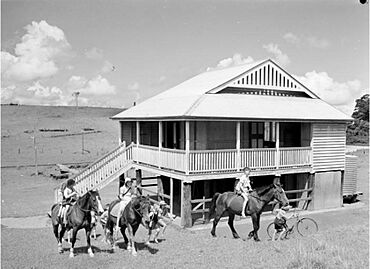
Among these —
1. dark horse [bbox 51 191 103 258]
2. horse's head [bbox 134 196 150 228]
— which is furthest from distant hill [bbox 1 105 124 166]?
horse's head [bbox 134 196 150 228]

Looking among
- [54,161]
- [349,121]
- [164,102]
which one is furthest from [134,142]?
[54,161]

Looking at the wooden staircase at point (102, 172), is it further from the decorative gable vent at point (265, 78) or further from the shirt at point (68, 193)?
the decorative gable vent at point (265, 78)

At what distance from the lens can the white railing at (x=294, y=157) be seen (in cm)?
1988

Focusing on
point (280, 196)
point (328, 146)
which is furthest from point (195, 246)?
point (328, 146)

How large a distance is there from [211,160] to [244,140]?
12.5 feet

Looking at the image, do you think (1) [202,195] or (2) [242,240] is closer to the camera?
(2) [242,240]

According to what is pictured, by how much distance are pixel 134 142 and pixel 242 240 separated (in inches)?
429

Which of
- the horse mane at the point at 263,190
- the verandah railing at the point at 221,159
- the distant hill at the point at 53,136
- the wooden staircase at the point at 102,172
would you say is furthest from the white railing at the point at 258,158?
the distant hill at the point at 53,136

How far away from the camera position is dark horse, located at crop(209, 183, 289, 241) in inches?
556

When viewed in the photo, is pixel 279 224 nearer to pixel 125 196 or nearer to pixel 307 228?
pixel 307 228

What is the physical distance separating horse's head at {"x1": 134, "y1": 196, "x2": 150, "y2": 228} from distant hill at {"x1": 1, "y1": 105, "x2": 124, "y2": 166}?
33751mm

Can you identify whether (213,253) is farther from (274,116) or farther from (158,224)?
(274,116)

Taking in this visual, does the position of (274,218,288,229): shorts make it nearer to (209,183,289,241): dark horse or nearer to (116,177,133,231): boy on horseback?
(209,183,289,241): dark horse

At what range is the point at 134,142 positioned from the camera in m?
23.9
